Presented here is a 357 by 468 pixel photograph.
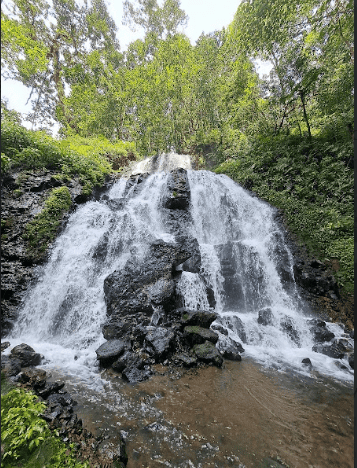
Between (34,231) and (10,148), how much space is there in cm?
372

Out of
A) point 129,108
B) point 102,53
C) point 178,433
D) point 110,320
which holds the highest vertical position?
point 102,53

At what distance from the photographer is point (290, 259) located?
9.20 meters

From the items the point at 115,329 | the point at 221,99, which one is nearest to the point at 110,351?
the point at 115,329

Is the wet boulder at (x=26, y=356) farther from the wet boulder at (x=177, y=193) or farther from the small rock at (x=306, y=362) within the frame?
the wet boulder at (x=177, y=193)

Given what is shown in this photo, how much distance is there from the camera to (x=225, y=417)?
3.72 meters

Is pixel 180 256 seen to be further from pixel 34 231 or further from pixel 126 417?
pixel 34 231

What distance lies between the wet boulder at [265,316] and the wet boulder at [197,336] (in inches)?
87.9

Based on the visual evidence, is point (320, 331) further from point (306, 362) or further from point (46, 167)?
point (46, 167)

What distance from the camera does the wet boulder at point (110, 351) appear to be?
16.8 ft

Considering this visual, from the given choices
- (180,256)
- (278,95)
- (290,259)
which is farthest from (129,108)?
(290,259)

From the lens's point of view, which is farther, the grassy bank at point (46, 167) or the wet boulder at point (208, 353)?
the grassy bank at point (46, 167)

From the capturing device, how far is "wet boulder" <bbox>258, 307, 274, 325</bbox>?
286 inches

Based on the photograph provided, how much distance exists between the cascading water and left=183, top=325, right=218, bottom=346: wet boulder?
1.54 feet

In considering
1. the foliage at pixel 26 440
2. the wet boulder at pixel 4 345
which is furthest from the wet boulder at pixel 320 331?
the wet boulder at pixel 4 345
